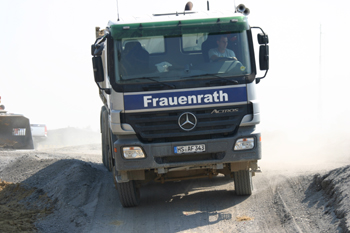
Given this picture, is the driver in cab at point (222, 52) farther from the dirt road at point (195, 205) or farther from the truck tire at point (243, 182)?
the dirt road at point (195, 205)

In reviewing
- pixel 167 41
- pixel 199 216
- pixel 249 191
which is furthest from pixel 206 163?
pixel 167 41

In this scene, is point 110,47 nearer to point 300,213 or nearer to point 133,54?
point 133,54

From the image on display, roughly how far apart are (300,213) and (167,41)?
3.15 meters

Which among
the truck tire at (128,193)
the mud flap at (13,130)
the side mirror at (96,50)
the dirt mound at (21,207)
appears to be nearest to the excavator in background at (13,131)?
the mud flap at (13,130)

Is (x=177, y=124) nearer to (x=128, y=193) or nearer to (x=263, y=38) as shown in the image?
(x=128, y=193)

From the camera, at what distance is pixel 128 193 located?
7180 millimetres

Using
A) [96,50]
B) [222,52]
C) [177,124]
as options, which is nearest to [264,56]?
[222,52]

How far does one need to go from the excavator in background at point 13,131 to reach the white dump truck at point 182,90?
956 centimetres

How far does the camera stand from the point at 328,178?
266 inches

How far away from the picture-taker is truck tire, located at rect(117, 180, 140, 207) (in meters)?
7.12

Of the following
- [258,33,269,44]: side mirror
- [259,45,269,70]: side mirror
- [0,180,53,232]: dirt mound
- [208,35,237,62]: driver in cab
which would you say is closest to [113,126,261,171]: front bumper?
[259,45,269,70]: side mirror

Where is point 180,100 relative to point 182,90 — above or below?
below

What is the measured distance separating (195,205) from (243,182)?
2.98 ft

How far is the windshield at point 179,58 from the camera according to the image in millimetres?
6250
